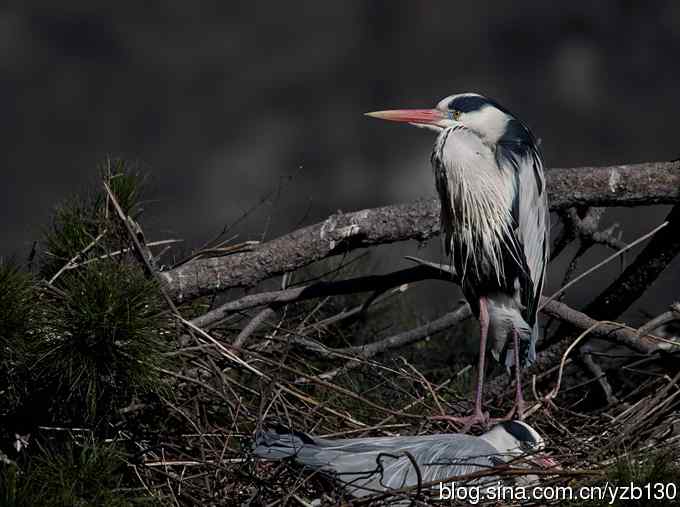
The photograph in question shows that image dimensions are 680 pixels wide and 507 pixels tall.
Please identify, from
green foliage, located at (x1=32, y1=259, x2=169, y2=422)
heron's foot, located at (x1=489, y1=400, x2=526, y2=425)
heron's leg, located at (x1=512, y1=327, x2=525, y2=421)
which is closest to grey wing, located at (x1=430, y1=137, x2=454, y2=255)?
heron's leg, located at (x1=512, y1=327, x2=525, y2=421)

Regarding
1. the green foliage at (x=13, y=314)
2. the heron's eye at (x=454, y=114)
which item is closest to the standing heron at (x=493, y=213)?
the heron's eye at (x=454, y=114)

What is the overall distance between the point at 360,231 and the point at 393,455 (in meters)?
0.51

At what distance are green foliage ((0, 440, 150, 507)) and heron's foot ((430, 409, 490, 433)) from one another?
525mm

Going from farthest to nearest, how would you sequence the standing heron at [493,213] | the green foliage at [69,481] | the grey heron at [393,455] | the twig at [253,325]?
the standing heron at [493,213], the twig at [253,325], the grey heron at [393,455], the green foliage at [69,481]

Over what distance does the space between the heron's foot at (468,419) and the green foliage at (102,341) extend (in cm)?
47

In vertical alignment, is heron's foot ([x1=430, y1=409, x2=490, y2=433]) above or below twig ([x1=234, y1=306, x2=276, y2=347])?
below

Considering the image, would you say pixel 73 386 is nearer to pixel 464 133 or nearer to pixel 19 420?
pixel 19 420

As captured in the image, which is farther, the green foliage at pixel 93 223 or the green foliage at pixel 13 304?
the green foliage at pixel 93 223

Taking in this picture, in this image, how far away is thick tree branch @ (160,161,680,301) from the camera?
1869 millimetres

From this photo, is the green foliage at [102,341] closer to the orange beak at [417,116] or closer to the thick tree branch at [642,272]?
the orange beak at [417,116]

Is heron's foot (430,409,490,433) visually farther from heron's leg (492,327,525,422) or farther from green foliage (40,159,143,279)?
green foliage (40,159,143,279)

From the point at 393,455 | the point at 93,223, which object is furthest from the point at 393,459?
the point at 93,223

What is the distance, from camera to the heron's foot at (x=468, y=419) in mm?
1767

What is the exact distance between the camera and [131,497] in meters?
1.53
